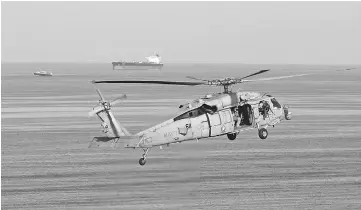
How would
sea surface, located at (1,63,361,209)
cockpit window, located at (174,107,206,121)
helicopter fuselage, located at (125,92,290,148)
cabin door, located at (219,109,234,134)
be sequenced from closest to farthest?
helicopter fuselage, located at (125,92,290,148) < cockpit window, located at (174,107,206,121) < cabin door, located at (219,109,234,134) < sea surface, located at (1,63,361,209)

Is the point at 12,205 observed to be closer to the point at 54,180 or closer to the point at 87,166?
the point at 54,180

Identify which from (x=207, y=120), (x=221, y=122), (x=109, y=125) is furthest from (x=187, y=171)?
(x=109, y=125)

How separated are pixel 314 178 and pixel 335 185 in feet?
9.14

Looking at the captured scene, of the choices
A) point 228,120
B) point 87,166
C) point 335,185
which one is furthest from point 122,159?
point 228,120

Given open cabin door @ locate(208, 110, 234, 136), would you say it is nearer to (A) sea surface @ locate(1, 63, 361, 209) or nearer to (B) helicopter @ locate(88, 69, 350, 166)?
(B) helicopter @ locate(88, 69, 350, 166)

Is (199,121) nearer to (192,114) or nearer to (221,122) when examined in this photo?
(192,114)

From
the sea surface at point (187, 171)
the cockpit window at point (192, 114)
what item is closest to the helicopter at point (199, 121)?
the cockpit window at point (192, 114)

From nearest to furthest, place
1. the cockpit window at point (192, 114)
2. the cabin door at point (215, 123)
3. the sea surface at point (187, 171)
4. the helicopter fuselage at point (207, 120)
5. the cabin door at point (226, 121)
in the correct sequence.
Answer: the helicopter fuselage at point (207, 120) → the cockpit window at point (192, 114) → the cabin door at point (215, 123) → the cabin door at point (226, 121) → the sea surface at point (187, 171)

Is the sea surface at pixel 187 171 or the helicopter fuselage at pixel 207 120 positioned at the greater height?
the helicopter fuselage at pixel 207 120

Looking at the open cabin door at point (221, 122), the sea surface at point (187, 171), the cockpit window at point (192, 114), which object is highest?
the cockpit window at point (192, 114)

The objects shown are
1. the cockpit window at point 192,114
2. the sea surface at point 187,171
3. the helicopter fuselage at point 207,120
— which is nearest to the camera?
the helicopter fuselage at point 207,120

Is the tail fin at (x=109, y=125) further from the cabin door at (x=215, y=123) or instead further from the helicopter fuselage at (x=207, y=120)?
the cabin door at (x=215, y=123)

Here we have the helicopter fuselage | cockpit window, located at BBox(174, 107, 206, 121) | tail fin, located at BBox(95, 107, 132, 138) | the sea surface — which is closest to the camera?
tail fin, located at BBox(95, 107, 132, 138)

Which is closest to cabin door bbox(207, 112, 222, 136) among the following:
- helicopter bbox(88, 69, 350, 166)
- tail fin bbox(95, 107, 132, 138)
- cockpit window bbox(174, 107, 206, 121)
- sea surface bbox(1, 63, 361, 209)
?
helicopter bbox(88, 69, 350, 166)
